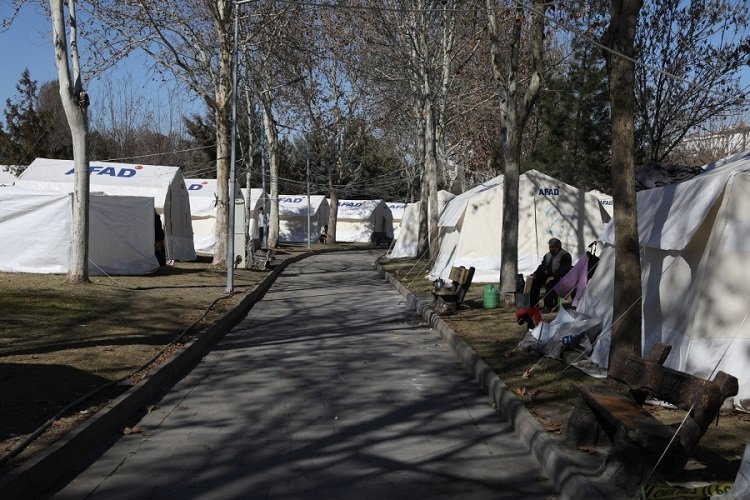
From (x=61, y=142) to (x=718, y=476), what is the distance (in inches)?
2124

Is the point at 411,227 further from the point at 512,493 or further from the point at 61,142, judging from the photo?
the point at 512,493

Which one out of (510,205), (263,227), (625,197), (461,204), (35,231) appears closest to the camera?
(625,197)

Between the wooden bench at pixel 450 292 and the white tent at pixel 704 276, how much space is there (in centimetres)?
654

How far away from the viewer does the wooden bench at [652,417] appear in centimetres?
518

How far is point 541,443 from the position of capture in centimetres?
676

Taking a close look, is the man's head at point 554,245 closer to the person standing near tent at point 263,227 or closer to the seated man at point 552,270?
the seated man at point 552,270

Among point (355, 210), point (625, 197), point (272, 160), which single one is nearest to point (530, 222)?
point (625, 197)

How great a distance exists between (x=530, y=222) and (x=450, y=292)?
881 centimetres

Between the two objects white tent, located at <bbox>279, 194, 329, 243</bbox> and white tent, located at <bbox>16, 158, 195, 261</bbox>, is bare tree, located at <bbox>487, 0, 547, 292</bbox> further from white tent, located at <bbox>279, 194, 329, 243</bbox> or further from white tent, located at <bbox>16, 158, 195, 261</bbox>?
white tent, located at <bbox>279, 194, 329, 243</bbox>

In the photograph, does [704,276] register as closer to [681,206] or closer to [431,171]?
[681,206]

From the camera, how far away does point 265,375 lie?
10.6 m

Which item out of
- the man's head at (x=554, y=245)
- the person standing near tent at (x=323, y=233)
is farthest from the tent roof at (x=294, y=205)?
the man's head at (x=554, y=245)

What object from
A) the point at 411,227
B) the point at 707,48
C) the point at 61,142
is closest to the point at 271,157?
the point at 411,227

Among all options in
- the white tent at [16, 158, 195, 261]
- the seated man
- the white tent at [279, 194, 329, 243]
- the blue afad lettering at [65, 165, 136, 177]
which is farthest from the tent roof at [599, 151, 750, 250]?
the white tent at [279, 194, 329, 243]
